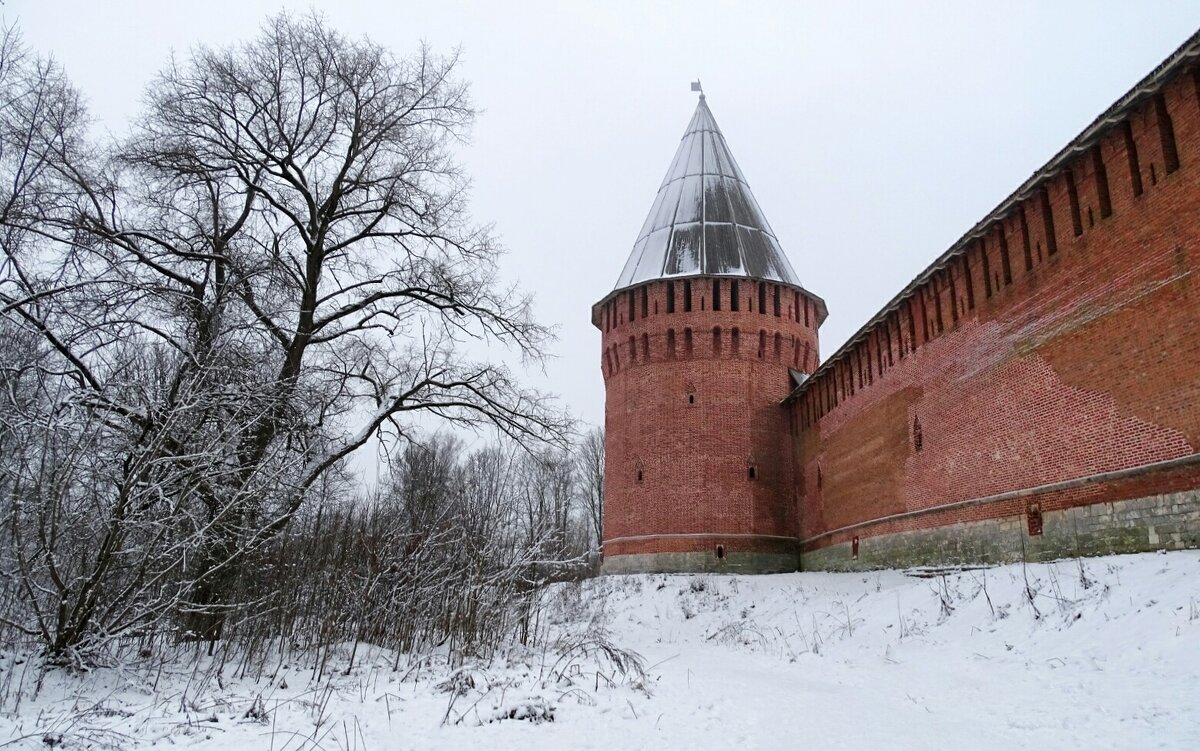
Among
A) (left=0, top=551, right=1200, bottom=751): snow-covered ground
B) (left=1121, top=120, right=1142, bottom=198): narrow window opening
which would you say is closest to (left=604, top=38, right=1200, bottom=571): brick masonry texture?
(left=1121, top=120, right=1142, bottom=198): narrow window opening

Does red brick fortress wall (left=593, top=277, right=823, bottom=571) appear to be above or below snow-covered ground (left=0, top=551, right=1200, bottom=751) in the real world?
above

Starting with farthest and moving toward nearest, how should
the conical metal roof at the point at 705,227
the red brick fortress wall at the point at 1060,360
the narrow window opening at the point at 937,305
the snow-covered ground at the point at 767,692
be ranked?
the conical metal roof at the point at 705,227 → the narrow window opening at the point at 937,305 → the red brick fortress wall at the point at 1060,360 → the snow-covered ground at the point at 767,692

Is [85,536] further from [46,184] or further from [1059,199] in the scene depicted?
[1059,199]

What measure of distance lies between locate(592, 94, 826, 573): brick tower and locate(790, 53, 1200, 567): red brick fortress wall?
4009 mm

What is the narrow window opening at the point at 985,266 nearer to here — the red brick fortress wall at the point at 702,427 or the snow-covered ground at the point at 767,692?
the snow-covered ground at the point at 767,692

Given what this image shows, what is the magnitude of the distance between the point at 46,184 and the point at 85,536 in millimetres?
4180

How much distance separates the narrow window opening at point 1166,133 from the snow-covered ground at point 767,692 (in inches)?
167

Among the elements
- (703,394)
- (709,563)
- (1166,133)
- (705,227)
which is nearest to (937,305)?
(1166,133)

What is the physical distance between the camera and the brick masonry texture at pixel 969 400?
8.76 metres

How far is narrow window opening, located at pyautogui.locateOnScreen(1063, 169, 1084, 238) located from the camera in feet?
33.3

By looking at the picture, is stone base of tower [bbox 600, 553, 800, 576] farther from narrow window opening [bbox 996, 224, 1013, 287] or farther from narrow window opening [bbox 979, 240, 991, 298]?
narrow window opening [bbox 996, 224, 1013, 287]

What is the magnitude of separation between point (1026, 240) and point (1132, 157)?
6.71ft

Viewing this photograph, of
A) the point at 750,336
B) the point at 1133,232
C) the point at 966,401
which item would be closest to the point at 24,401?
the point at 1133,232

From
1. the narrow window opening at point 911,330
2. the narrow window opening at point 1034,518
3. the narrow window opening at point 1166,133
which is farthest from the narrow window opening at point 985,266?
the narrow window opening at point 1166,133
